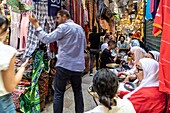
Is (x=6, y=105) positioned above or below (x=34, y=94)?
above

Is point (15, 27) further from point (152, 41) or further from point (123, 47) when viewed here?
point (123, 47)

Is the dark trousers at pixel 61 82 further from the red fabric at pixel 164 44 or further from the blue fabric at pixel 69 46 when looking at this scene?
the red fabric at pixel 164 44

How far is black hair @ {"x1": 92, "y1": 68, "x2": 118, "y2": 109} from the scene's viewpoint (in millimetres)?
1652

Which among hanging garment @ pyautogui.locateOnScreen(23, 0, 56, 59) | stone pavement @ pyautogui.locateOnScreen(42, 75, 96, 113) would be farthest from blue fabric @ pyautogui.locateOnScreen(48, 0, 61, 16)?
stone pavement @ pyautogui.locateOnScreen(42, 75, 96, 113)

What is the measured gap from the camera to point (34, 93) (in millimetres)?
3562

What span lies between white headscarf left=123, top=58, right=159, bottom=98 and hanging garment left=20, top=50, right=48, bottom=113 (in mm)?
1799

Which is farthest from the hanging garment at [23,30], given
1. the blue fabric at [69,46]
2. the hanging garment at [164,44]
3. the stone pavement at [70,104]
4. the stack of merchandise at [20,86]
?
the hanging garment at [164,44]

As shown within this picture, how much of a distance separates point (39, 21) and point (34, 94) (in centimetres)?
126

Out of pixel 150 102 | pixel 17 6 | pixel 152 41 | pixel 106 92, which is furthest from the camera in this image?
pixel 152 41

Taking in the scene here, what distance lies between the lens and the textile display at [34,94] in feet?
11.3

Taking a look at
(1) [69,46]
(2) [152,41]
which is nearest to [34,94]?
(1) [69,46]

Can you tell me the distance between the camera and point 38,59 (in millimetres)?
3625

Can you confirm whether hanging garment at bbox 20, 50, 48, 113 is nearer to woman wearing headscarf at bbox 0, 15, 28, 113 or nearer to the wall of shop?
woman wearing headscarf at bbox 0, 15, 28, 113

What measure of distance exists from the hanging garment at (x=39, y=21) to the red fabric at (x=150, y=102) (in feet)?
7.17
